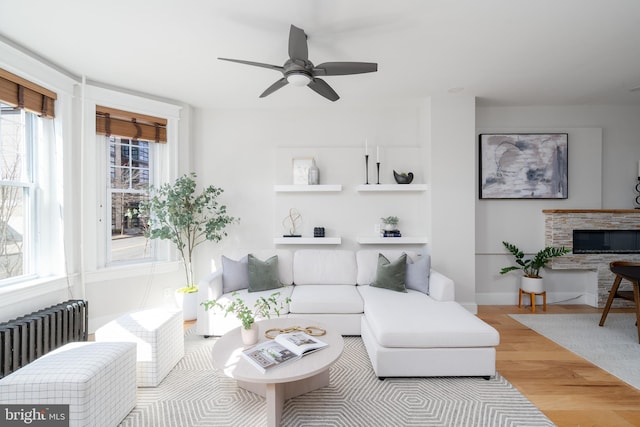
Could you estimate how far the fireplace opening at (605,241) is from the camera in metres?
4.03

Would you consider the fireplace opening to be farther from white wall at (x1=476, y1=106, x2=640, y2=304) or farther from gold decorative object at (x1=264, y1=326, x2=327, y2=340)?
gold decorative object at (x1=264, y1=326, x2=327, y2=340)

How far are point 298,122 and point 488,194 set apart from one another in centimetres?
276

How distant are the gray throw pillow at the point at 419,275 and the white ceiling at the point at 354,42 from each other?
2.00 metres

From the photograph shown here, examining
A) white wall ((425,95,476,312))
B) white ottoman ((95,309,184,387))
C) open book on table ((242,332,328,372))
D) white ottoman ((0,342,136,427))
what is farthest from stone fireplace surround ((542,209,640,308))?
white ottoman ((0,342,136,427))

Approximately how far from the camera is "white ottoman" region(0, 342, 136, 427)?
1.57 metres

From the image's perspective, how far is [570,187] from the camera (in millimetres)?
4145

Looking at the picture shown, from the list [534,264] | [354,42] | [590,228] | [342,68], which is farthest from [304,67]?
[590,228]

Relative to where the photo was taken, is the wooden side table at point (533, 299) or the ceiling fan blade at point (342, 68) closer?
the ceiling fan blade at point (342, 68)

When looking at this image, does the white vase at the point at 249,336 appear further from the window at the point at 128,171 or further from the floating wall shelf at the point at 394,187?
the floating wall shelf at the point at 394,187

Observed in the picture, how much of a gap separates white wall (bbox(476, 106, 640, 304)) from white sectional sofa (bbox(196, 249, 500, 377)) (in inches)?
52.1

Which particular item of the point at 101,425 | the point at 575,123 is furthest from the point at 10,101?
the point at 575,123

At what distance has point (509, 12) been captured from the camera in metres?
2.13

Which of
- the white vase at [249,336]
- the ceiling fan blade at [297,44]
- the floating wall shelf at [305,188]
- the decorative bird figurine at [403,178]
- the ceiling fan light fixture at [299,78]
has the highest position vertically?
the ceiling fan blade at [297,44]

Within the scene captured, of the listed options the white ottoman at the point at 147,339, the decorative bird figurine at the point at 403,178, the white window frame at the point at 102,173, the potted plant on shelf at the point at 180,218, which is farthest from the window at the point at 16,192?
the decorative bird figurine at the point at 403,178
